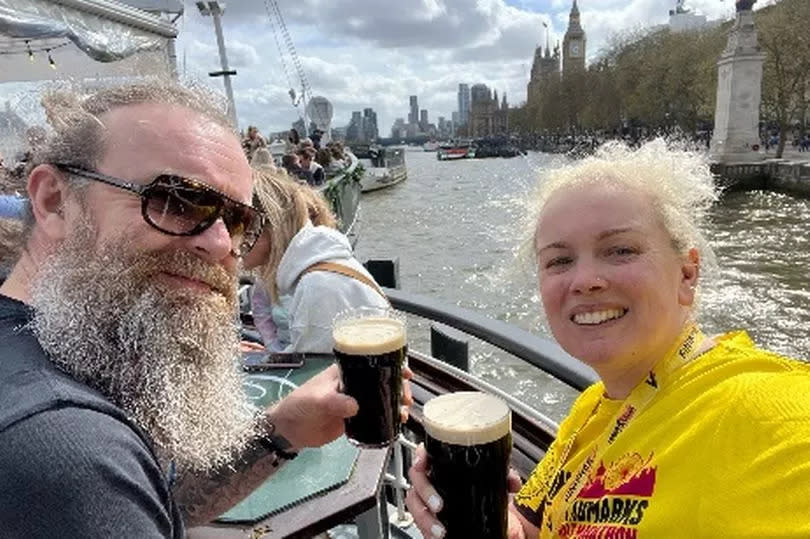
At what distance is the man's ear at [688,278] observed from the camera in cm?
161

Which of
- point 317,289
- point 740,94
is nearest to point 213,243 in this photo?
point 317,289

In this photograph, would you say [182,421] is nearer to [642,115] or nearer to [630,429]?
[630,429]

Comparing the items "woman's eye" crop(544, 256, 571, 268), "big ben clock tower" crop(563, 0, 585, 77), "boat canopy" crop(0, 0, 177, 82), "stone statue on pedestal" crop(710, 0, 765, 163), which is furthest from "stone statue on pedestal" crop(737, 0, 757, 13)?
"big ben clock tower" crop(563, 0, 585, 77)

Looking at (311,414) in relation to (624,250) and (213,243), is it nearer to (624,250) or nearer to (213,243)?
(213,243)

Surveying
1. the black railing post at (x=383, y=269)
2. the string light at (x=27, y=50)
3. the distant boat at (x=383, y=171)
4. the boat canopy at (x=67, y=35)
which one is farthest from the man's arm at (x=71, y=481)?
the distant boat at (x=383, y=171)

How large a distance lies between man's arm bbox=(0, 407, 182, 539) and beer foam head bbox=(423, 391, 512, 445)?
25.3 inches

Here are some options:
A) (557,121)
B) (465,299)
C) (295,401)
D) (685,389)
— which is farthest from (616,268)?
(557,121)

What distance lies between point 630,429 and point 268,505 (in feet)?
3.29

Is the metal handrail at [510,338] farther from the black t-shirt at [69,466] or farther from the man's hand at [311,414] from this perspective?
the black t-shirt at [69,466]

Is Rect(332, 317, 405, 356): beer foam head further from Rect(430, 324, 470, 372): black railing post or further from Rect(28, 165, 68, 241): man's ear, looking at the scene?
Rect(430, 324, 470, 372): black railing post

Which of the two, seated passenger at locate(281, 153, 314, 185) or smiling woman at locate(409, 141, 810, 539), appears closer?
smiling woman at locate(409, 141, 810, 539)

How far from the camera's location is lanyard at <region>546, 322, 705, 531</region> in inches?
56.7

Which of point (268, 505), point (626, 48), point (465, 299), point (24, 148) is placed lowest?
point (465, 299)

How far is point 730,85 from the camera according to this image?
→ 3103cm
